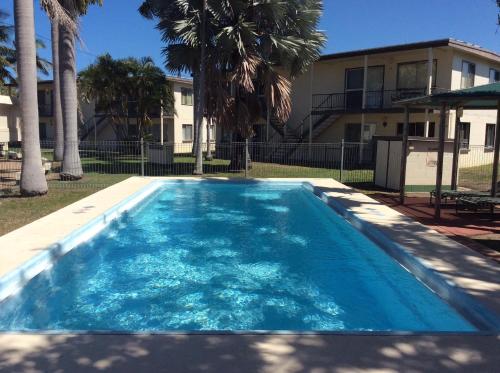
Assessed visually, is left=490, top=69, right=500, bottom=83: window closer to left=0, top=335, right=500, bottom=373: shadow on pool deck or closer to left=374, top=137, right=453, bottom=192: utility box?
left=374, top=137, right=453, bottom=192: utility box

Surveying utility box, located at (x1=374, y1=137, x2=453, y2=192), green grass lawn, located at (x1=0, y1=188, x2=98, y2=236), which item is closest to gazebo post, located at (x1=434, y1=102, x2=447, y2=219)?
utility box, located at (x1=374, y1=137, x2=453, y2=192)

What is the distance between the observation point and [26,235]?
8.04 metres

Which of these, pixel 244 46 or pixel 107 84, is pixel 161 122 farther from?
pixel 244 46

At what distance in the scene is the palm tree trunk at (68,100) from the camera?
52.5 ft

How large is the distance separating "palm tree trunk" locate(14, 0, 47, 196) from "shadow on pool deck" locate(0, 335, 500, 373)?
29.9 feet

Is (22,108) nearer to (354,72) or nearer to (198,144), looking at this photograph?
(198,144)

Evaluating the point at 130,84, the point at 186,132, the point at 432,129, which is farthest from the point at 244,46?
the point at 186,132

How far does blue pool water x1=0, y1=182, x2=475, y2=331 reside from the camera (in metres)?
5.51

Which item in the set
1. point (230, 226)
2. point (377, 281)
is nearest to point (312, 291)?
point (377, 281)

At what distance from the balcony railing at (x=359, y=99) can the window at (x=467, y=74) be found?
190 centimetres

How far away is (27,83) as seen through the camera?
11.9m

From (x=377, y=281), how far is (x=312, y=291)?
46.1 inches

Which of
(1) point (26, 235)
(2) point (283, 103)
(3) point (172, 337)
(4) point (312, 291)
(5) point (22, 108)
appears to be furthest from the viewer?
(2) point (283, 103)

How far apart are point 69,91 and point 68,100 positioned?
13.1 inches
